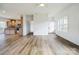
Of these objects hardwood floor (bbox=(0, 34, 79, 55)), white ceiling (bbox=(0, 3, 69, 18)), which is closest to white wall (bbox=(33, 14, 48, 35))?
white ceiling (bbox=(0, 3, 69, 18))

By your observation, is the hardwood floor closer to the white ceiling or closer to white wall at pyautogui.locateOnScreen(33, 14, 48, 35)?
the white ceiling

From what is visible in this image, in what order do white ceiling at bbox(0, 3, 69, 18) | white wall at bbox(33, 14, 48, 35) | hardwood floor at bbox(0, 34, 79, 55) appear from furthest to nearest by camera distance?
white wall at bbox(33, 14, 48, 35) < white ceiling at bbox(0, 3, 69, 18) < hardwood floor at bbox(0, 34, 79, 55)

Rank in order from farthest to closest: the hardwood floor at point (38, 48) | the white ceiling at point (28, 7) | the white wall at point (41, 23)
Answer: the white wall at point (41, 23), the white ceiling at point (28, 7), the hardwood floor at point (38, 48)

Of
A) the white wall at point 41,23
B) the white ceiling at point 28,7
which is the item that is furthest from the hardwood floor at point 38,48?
the white wall at point 41,23

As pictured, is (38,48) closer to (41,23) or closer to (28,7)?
(28,7)

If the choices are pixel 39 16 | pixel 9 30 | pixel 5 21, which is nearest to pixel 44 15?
pixel 39 16

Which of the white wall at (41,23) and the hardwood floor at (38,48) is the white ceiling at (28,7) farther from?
the white wall at (41,23)

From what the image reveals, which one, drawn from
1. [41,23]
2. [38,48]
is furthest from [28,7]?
[41,23]

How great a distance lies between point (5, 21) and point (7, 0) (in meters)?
14.7

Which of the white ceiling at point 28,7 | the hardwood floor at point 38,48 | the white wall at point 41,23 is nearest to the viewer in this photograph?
the hardwood floor at point 38,48

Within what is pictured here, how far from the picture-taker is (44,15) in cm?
1252

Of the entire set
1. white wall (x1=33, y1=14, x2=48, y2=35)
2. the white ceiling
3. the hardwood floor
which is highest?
the white ceiling

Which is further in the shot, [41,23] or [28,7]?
[41,23]
